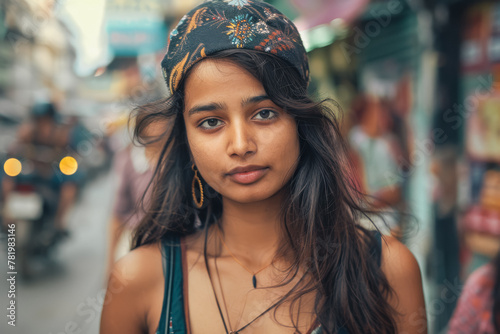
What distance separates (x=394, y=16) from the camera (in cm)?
311

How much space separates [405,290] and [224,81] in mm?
849

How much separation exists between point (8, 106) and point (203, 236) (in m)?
3.49

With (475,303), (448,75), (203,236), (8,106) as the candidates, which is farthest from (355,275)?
(8,106)

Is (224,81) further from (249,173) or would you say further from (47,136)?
(47,136)

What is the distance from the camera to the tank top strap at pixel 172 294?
1.19 m

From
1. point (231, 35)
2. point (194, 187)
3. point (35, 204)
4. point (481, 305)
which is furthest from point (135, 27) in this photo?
point (481, 305)

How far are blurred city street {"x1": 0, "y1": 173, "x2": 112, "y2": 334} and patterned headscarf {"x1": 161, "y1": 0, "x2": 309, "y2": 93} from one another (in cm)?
174

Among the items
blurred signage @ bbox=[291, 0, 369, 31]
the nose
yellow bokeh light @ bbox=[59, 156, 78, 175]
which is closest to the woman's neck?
the nose

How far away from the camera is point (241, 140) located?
108 cm

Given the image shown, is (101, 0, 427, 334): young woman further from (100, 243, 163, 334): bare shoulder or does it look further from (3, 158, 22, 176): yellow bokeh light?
(3, 158, 22, 176): yellow bokeh light

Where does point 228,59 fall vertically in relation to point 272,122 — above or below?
above

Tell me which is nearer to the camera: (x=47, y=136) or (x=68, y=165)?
(x=47, y=136)

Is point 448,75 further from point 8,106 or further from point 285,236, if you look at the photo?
point 8,106

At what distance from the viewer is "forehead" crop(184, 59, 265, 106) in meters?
1.10
